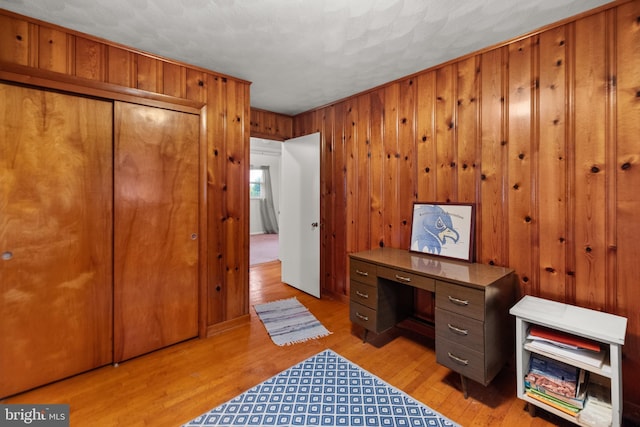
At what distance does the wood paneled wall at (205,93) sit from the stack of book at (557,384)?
2.34 metres

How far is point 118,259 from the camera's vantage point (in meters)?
2.18

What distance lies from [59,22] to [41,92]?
1.53ft

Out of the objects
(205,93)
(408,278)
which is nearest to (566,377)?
(408,278)

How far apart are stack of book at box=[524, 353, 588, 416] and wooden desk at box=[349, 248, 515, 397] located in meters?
0.20

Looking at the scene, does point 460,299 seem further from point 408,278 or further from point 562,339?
point 562,339

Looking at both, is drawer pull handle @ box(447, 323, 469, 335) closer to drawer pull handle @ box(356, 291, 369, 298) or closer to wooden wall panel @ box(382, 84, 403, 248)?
drawer pull handle @ box(356, 291, 369, 298)

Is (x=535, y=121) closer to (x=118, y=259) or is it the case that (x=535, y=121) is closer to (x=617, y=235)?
(x=617, y=235)

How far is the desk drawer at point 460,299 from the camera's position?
5.64 ft

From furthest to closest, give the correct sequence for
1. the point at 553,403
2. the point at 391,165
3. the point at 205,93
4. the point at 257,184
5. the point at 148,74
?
the point at 257,184 → the point at 391,165 → the point at 205,93 → the point at 148,74 → the point at 553,403

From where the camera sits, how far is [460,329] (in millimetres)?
1812

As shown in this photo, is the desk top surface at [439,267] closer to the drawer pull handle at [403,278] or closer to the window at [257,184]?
the drawer pull handle at [403,278]

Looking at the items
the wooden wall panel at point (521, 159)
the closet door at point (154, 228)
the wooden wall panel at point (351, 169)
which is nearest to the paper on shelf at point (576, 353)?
the wooden wall panel at point (521, 159)

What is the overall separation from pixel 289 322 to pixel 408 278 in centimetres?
141

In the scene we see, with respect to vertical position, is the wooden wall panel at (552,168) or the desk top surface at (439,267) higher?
the wooden wall panel at (552,168)
